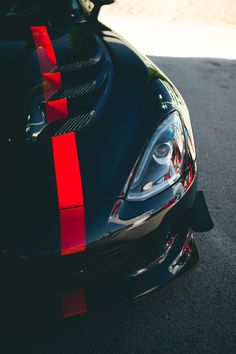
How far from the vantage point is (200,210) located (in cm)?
176

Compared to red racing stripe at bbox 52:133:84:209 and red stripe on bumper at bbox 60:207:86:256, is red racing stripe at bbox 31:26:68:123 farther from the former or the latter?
red stripe on bumper at bbox 60:207:86:256

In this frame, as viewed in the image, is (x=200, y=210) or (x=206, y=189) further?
(x=206, y=189)

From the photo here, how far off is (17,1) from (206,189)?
166 cm

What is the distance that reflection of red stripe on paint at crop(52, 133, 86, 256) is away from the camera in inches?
43.3

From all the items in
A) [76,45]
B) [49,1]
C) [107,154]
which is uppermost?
[49,1]

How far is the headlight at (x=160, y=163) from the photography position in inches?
48.9

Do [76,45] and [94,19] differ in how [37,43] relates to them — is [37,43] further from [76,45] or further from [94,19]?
[94,19]

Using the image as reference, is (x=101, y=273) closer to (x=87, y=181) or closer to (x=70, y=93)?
(x=87, y=181)

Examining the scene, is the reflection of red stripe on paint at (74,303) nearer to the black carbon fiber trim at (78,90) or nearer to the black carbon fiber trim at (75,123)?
the black carbon fiber trim at (75,123)

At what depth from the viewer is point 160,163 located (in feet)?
4.33

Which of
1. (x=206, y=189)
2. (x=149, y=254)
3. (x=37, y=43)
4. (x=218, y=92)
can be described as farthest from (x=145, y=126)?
(x=218, y=92)

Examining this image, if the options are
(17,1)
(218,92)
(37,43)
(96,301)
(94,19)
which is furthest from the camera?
(218,92)

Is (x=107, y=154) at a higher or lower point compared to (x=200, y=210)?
higher

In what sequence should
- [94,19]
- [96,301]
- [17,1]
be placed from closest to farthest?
[96,301], [17,1], [94,19]
